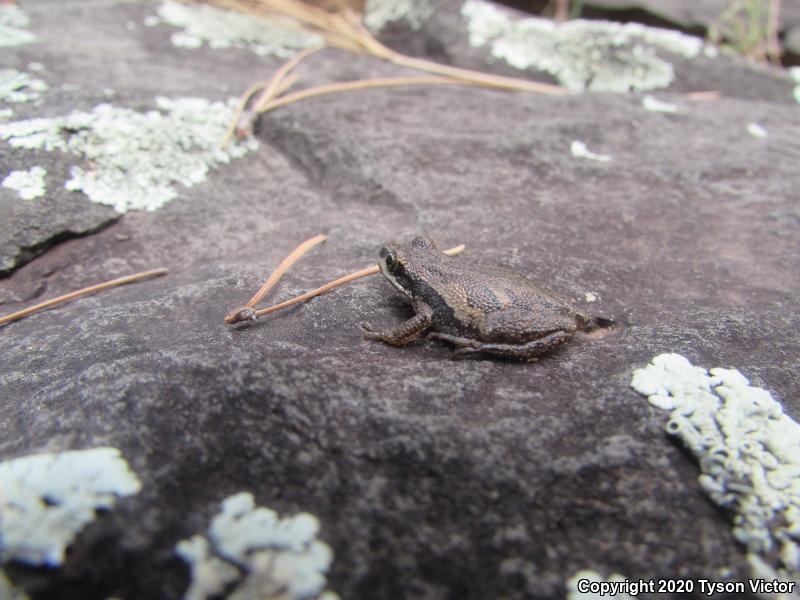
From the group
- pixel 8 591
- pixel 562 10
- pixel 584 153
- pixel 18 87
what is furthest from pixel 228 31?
pixel 8 591

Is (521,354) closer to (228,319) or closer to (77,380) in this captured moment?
(228,319)

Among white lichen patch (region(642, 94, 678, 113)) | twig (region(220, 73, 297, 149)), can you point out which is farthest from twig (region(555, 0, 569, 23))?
twig (region(220, 73, 297, 149))

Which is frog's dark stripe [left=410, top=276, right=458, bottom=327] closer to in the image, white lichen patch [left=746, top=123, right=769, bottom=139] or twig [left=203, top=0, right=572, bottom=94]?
twig [left=203, top=0, right=572, bottom=94]

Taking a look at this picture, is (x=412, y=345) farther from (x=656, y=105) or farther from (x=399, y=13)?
(x=399, y=13)

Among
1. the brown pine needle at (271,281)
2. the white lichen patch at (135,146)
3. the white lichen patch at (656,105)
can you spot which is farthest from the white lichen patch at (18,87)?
the white lichen patch at (656,105)

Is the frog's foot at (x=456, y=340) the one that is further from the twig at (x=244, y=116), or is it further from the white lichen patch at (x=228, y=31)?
the white lichen patch at (x=228, y=31)

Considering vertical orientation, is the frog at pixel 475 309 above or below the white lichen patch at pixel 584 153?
below
